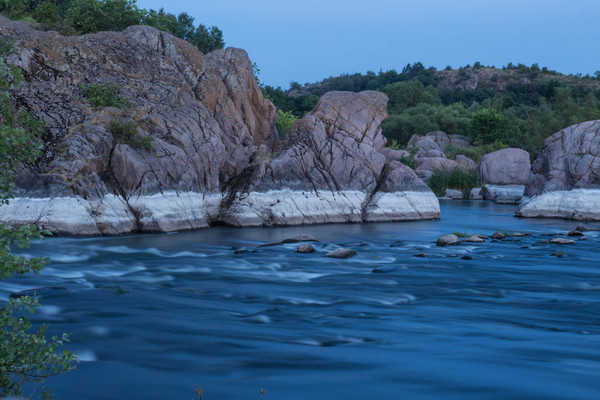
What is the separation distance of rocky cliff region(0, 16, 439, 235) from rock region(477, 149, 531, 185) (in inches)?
858

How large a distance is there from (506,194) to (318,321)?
39080 mm

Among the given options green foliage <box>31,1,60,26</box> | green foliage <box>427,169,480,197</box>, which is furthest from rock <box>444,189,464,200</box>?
green foliage <box>31,1,60,26</box>

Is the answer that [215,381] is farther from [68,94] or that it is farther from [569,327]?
[68,94]

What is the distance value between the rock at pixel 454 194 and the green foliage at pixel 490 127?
25818 mm

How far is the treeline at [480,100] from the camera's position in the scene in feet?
195

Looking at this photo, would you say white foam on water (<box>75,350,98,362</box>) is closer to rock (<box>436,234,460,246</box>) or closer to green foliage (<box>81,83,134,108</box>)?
rock (<box>436,234,460,246</box>)

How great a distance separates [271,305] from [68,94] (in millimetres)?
15677

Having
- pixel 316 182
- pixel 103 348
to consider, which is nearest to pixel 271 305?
pixel 103 348

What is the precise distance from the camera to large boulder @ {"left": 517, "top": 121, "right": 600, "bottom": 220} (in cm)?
3005

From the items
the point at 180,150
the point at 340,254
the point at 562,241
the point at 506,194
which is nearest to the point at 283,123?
the point at 506,194

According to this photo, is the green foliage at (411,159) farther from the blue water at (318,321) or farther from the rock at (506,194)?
the blue water at (318,321)

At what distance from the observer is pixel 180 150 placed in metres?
22.6

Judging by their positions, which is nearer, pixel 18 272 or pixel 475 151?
pixel 18 272

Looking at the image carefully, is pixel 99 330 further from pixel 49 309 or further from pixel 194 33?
pixel 194 33
